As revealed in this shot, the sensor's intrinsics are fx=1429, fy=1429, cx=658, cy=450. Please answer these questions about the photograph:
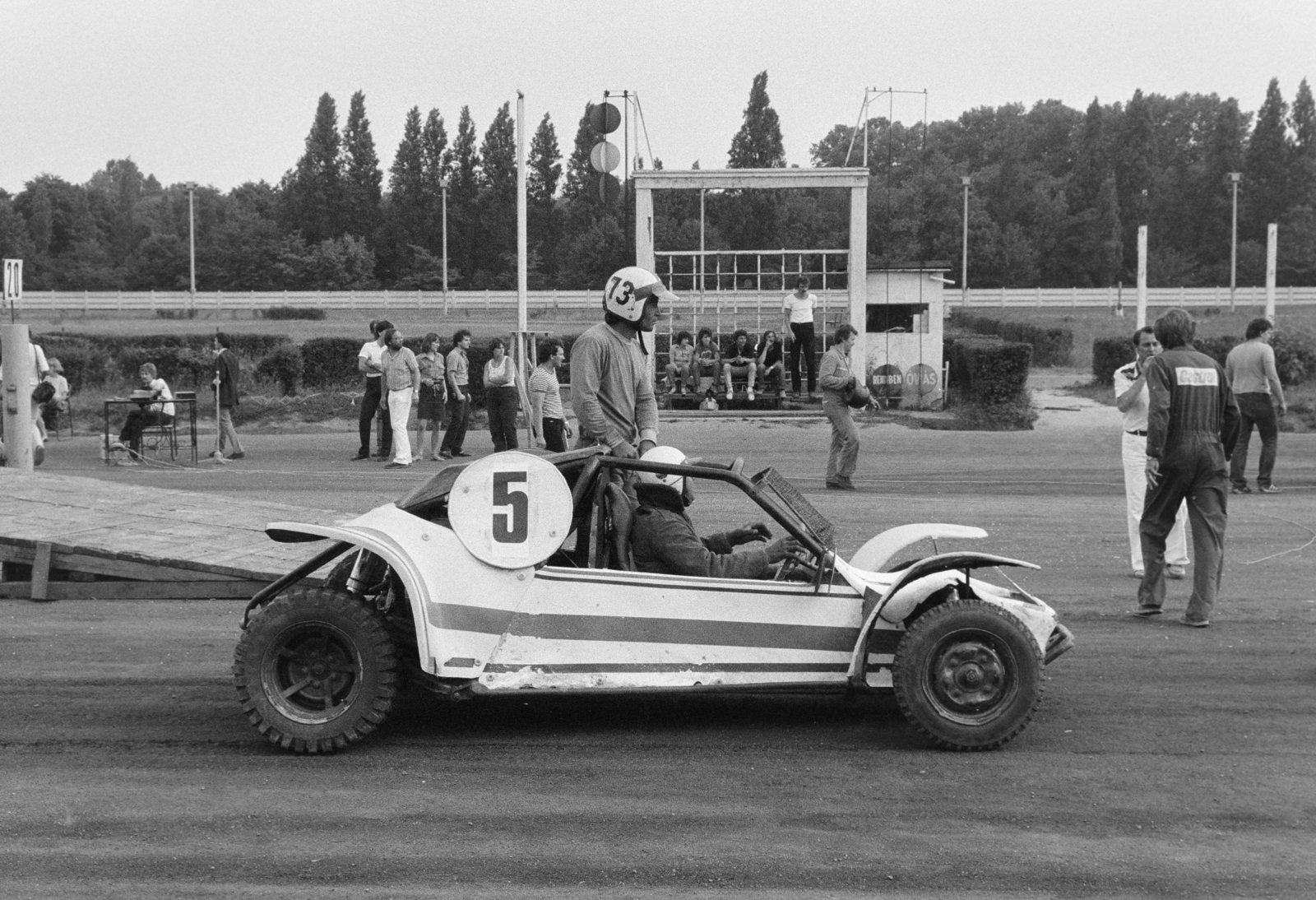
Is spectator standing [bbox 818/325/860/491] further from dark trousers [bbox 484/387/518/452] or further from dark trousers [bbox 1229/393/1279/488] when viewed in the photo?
dark trousers [bbox 484/387/518/452]

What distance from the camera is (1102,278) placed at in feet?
291

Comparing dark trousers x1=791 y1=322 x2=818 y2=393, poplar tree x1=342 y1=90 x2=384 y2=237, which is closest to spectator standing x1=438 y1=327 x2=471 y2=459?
dark trousers x1=791 y1=322 x2=818 y2=393

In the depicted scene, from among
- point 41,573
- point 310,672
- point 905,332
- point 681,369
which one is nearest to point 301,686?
point 310,672

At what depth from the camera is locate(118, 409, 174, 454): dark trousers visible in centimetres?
1962

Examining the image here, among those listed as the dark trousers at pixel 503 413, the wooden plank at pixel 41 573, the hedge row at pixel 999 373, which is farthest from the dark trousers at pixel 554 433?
the hedge row at pixel 999 373

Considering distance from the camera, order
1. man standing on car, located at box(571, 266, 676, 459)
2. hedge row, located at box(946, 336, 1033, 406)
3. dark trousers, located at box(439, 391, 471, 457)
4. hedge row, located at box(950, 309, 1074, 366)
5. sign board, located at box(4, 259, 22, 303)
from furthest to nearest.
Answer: hedge row, located at box(950, 309, 1074, 366), hedge row, located at box(946, 336, 1033, 406), sign board, located at box(4, 259, 22, 303), dark trousers, located at box(439, 391, 471, 457), man standing on car, located at box(571, 266, 676, 459)

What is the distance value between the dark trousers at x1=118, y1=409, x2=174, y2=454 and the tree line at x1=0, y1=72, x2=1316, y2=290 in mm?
37792

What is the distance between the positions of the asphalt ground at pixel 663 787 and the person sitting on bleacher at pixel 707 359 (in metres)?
16.5

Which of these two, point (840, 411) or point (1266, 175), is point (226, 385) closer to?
point (840, 411)

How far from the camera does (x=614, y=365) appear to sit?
795 centimetres

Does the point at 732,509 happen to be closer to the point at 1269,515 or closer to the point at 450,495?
the point at 1269,515

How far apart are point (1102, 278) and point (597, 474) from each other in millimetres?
87558

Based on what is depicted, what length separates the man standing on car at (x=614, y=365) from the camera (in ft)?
25.5

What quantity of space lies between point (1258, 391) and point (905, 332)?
11175 mm
